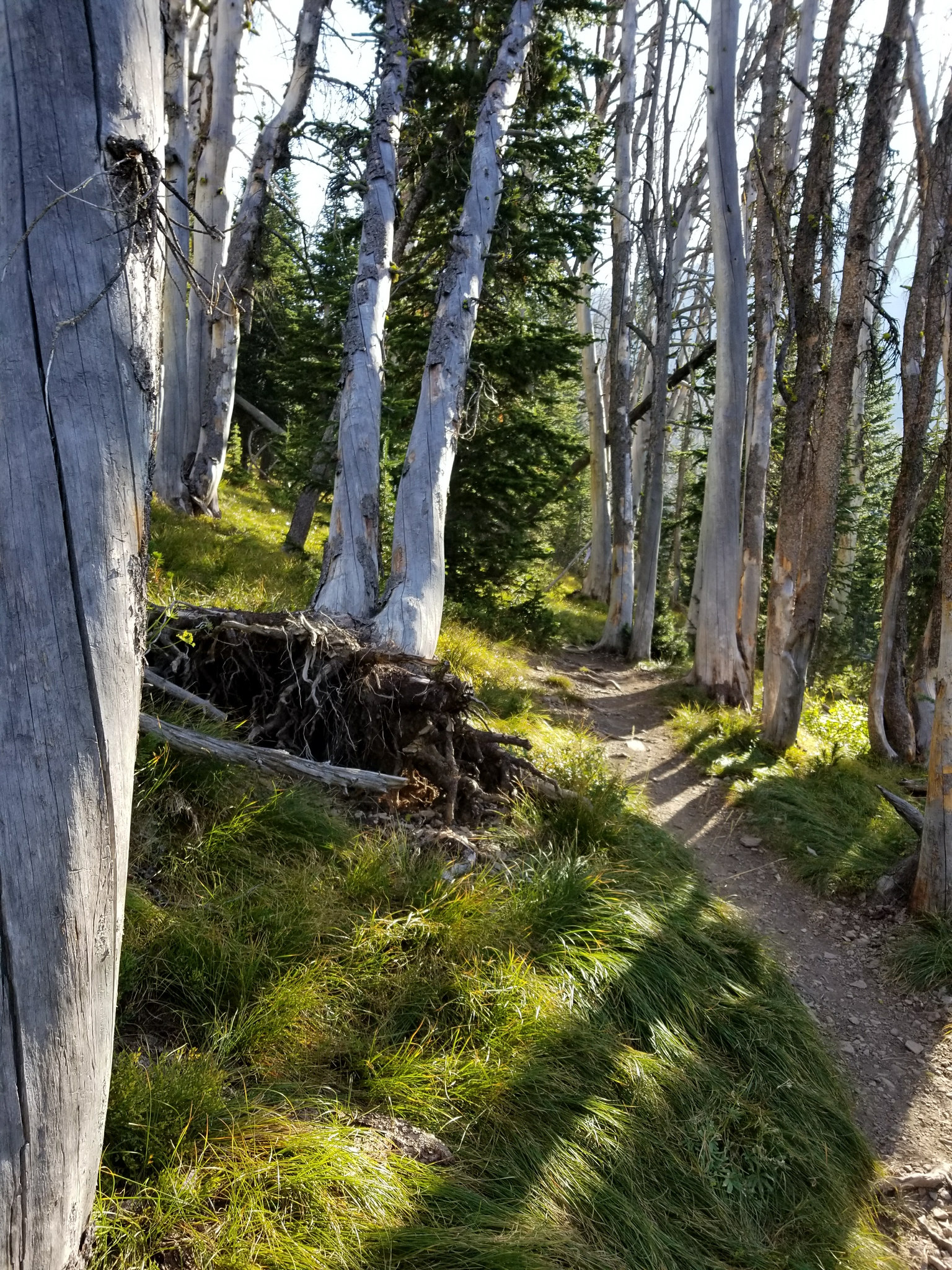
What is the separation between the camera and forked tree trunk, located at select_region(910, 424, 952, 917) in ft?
15.6

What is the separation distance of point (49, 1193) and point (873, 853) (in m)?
5.55

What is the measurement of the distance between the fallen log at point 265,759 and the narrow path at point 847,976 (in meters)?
2.47

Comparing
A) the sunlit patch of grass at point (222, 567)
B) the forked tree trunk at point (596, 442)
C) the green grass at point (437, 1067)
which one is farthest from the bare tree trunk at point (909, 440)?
the forked tree trunk at point (596, 442)

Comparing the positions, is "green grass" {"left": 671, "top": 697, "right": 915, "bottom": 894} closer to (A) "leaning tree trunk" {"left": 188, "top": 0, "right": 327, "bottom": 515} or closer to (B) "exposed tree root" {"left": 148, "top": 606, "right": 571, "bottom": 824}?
(B) "exposed tree root" {"left": 148, "top": 606, "right": 571, "bottom": 824}

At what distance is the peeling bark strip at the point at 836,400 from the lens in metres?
6.66

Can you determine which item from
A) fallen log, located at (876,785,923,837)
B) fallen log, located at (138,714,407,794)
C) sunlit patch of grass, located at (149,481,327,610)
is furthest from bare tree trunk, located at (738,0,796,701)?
fallen log, located at (138,714,407,794)

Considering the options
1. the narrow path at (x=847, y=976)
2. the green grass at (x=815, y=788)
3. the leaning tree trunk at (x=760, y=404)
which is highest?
the leaning tree trunk at (x=760, y=404)

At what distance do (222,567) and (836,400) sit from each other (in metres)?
5.78

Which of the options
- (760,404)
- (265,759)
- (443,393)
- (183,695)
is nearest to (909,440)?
(760,404)

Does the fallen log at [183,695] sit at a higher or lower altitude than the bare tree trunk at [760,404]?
lower

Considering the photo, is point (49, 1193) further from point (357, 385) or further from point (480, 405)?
point (480, 405)

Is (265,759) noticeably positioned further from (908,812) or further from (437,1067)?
(908,812)

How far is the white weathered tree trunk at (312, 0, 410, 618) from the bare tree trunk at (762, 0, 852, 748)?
165 inches

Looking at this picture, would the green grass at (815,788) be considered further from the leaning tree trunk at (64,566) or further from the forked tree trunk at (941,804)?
the leaning tree trunk at (64,566)
